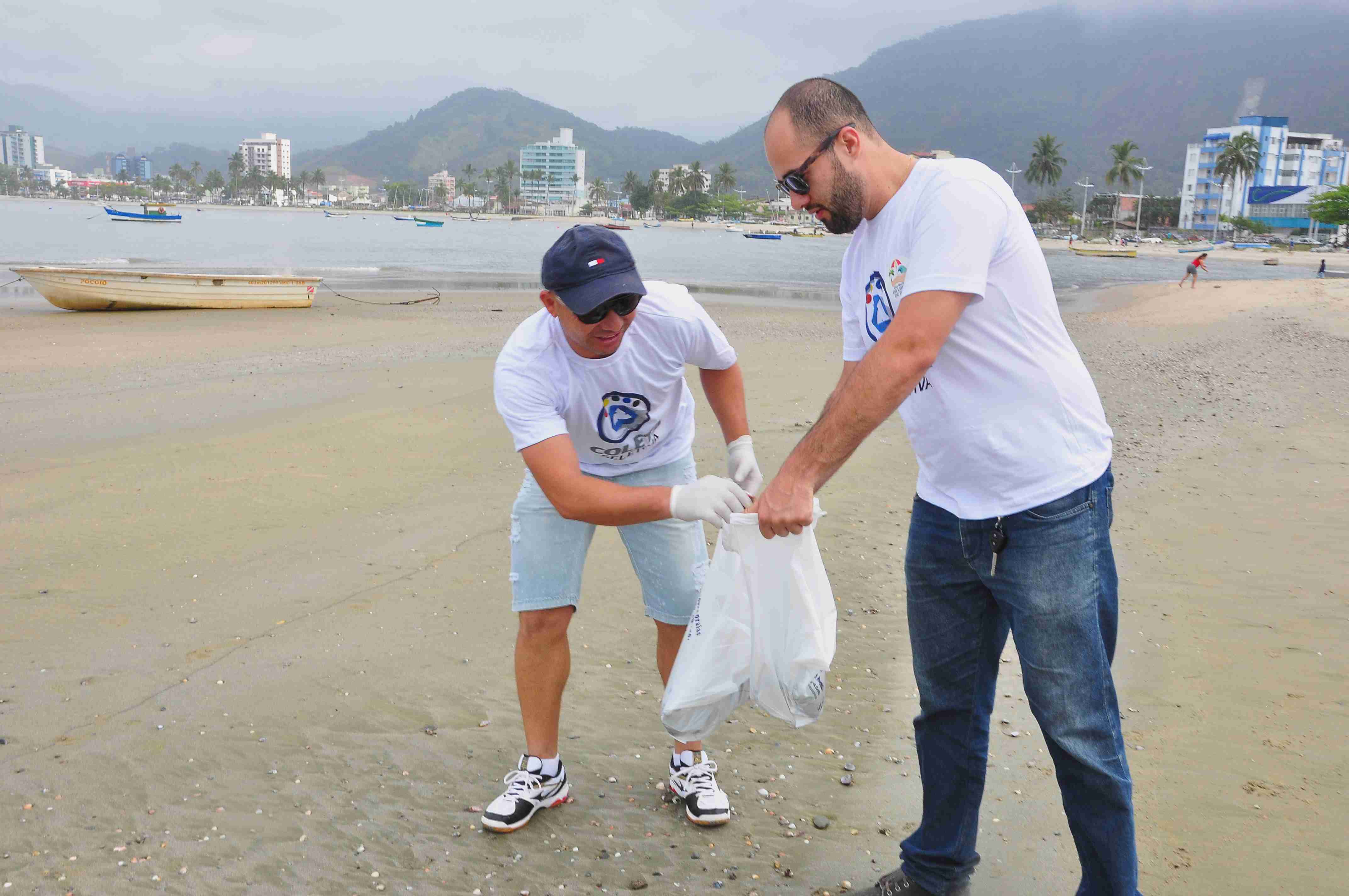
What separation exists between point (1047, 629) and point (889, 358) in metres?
0.70

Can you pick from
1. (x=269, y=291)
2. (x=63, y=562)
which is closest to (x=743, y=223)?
(x=269, y=291)

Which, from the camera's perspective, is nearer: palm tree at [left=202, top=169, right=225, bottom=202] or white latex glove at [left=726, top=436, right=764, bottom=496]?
white latex glove at [left=726, top=436, right=764, bottom=496]

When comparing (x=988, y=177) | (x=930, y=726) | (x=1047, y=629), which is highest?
(x=988, y=177)

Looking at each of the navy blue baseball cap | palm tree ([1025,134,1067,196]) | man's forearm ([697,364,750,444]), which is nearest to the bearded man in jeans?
the navy blue baseball cap

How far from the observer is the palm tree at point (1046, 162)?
389 ft

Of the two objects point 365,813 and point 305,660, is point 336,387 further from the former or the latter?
point 365,813

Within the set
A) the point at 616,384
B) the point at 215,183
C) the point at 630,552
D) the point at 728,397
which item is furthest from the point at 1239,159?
the point at 215,183

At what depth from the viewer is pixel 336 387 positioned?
10133mm

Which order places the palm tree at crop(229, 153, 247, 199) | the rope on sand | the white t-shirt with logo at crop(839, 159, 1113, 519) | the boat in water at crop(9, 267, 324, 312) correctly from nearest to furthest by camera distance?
the white t-shirt with logo at crop(839, 159, 1113, 519) → the boat in water at crop(9, 267, 324, 312) → the rope on sand → the palm tree at crop(229, 153, 247, 199)

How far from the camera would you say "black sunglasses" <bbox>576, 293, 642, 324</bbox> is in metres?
2.53

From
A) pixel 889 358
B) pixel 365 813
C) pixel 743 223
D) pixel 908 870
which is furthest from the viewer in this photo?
pixel 743 223

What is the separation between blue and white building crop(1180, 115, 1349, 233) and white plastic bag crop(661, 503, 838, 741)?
13594 cm

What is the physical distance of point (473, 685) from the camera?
3922 mm

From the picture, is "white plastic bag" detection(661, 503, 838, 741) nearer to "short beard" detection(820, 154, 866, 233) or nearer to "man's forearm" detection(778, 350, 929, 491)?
"man's forearm" detection(778, 350, 929, 491)
